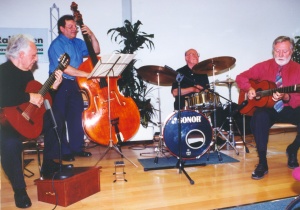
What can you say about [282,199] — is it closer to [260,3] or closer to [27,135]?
[27,135]

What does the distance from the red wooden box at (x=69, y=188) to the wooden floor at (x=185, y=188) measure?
47mm

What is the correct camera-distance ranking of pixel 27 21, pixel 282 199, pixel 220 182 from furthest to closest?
1. pixel 27 21
2. pixel 220 182
3. pixel 282 199

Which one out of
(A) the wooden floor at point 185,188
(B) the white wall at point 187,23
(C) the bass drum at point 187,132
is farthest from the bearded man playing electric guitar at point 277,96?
(B) the white wall at point 187,23

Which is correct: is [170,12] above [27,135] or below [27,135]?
above

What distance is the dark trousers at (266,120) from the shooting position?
3.01 m

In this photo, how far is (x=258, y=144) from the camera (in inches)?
119

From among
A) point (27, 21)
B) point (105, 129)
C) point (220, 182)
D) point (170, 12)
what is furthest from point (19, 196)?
point (170, 12)

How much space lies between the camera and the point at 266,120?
119 inches

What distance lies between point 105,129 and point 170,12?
10.7ft

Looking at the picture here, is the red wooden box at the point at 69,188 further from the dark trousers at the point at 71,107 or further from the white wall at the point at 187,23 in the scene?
the white wall at the point at 187,23

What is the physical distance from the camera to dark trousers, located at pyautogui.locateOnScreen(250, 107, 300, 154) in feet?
9.86

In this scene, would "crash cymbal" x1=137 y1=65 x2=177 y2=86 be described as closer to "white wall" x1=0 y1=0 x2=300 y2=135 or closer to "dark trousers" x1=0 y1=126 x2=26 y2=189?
"dark trousers" x1=0 y1=126 x2=26 y2=189

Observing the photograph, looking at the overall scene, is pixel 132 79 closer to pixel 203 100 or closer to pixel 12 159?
pixel 203 100

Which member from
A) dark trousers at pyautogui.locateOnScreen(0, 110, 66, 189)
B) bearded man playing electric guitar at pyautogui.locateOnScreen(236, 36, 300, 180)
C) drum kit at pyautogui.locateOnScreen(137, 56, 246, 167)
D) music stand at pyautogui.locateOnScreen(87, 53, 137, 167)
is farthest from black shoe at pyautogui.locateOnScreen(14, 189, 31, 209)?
bearded man playing electric guitar at pyautogui.locateOnScreen(236, 36, 300, 180)
